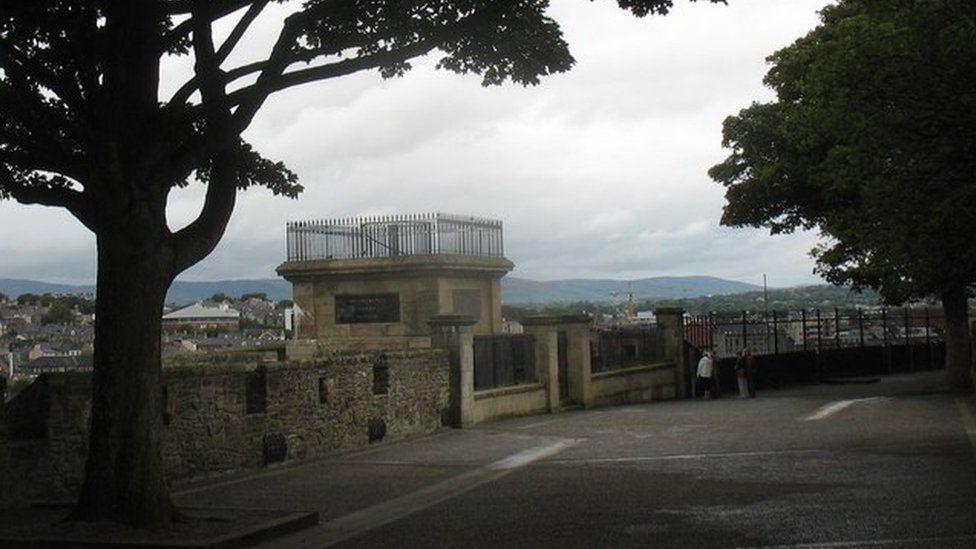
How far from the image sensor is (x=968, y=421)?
20234mm

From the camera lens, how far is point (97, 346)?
10188 millimetres

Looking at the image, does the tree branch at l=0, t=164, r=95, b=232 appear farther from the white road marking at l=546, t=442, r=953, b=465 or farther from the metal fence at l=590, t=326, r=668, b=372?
the metal fence at l=590, t=326, r=668, b=372

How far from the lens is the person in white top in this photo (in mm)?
33125

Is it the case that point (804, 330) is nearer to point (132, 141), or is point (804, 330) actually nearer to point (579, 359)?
point (579, 359)

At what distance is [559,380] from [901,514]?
1749 centimetres

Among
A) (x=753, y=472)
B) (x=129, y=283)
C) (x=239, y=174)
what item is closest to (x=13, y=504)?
(x=129, y=283)

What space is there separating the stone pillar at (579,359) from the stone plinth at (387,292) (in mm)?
2479

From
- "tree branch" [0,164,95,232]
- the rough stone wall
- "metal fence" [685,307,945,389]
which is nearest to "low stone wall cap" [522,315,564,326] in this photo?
the rough stone wall

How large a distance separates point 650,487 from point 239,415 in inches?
230

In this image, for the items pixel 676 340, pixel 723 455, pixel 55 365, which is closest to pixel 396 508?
pixel 55 365

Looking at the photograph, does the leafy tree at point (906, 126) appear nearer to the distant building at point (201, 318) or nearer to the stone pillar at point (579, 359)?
the stone pillar at point (579, 359)

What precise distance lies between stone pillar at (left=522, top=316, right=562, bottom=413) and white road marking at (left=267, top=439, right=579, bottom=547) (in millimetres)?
9430

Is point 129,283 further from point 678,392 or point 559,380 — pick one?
point 678,392

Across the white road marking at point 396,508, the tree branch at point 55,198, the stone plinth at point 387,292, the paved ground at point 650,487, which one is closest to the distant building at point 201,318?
the stone plinth at point 387,292
